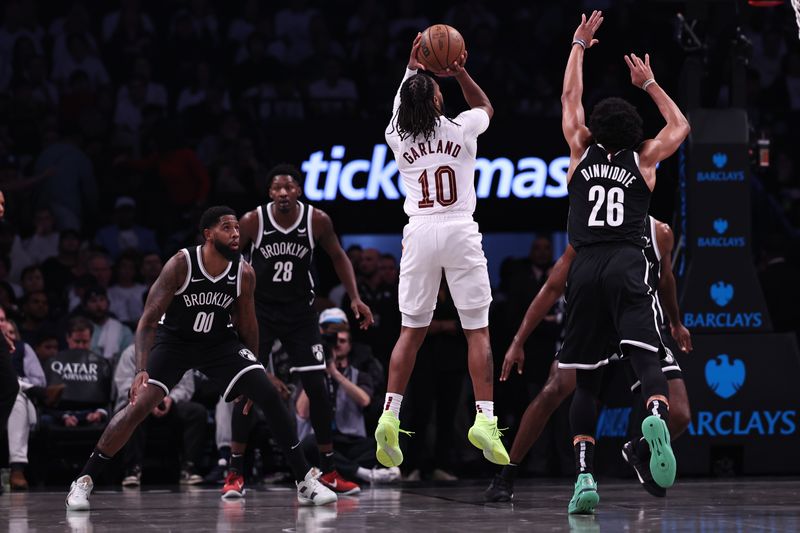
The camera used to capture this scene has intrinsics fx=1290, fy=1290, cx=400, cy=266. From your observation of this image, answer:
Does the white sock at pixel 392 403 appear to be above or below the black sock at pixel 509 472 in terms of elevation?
above

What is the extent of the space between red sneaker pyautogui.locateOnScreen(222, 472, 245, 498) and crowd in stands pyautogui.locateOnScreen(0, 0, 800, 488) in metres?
2.04

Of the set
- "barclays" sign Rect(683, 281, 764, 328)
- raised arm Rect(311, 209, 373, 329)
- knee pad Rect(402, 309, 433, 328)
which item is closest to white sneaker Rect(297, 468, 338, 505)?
knee pad Rect(402, 309, 433, 328)

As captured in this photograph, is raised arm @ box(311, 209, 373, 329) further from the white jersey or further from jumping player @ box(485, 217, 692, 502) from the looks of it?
jumping player @ box(485, 217, 692, 502)

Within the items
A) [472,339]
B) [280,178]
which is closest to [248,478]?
[280,178]

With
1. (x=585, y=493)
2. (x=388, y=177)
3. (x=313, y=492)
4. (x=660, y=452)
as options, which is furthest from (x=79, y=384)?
(x=660, y=452)

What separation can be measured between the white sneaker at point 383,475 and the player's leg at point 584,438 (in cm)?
408

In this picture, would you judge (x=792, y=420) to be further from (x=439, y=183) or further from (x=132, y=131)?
(x=132, y=131)

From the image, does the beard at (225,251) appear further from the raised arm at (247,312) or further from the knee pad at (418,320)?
the knee pad at (418,320)

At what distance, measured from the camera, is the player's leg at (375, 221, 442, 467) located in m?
7.61

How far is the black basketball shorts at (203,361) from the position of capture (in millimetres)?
8250

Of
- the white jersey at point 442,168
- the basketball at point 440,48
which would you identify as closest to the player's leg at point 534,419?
the white jersey at point 442,168

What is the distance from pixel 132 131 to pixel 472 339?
27.0 ft

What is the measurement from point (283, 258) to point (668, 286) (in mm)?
2862

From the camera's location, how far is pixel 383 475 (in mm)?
11211
